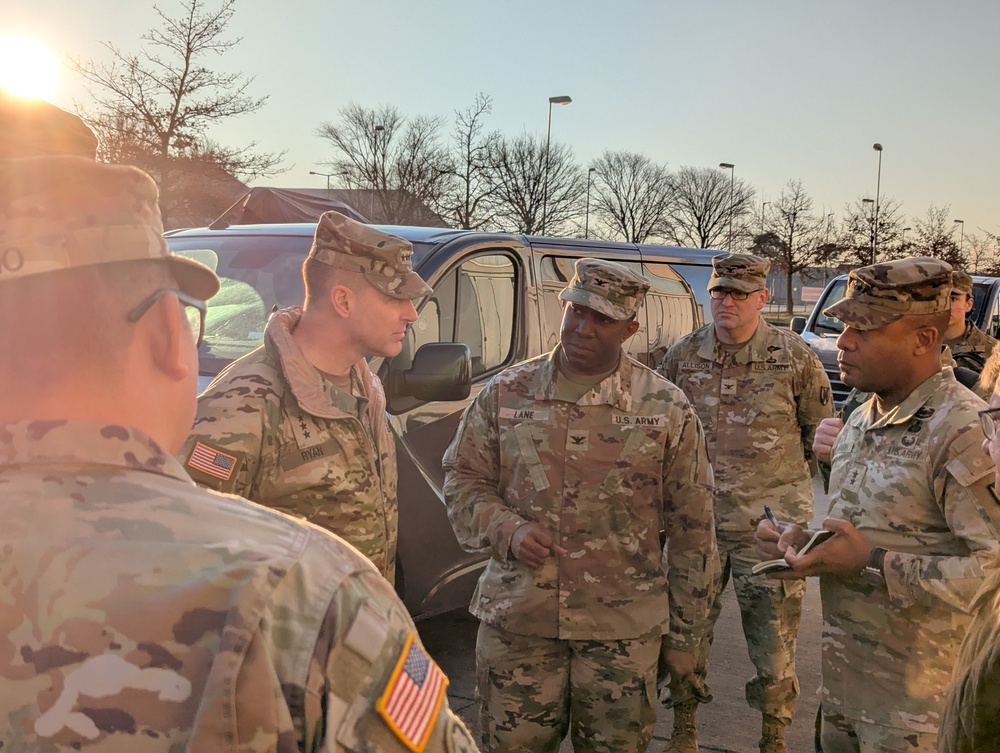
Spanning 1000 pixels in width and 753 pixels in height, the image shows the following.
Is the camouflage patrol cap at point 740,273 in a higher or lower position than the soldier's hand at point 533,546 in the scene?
higher

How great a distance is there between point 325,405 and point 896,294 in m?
1.72

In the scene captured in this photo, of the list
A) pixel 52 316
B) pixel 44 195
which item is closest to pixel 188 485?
pixel 52 316

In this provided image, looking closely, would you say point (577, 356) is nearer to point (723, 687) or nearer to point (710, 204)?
point (723, 687)

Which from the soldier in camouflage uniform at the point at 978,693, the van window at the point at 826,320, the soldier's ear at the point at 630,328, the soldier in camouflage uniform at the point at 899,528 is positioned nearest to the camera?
the soldier in camouflage uniform at the point at 978,693

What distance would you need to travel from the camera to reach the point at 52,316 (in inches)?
37.4

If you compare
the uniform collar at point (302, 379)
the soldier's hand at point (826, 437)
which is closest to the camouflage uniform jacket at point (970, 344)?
the soldier's hand at point (826, 437)

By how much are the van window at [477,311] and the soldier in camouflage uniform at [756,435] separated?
3.11 feet

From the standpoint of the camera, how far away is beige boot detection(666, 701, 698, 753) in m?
3.74

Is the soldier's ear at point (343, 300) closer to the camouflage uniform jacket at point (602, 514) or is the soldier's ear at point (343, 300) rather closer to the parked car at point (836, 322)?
the camouflage uniform jacket at point (602, 514)

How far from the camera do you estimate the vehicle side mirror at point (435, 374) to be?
12.1 ft

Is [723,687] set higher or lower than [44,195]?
lower

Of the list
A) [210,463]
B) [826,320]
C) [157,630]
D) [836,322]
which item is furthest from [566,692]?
[826,320]

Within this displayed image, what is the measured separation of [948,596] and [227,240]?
3527 mm

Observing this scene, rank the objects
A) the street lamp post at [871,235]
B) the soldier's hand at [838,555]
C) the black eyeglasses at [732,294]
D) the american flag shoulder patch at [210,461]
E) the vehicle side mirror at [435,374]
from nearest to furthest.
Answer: the american flag shoulder patch at [210,461], the soldier's hand at [838,555], the vehicle side mirror at [435,374], the black eyeglasses at [732,294], the street lamp post at [871,235]
